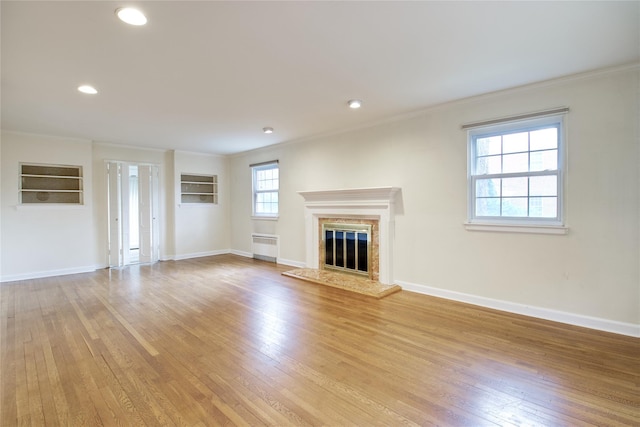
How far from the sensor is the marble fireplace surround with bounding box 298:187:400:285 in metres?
4.32

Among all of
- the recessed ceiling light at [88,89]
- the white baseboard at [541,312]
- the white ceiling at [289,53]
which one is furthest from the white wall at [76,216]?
the white baseboard at [541,312]

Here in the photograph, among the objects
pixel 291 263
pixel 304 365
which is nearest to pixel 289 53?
pixel 304 365

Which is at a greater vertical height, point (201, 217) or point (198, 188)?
point (198, 188)

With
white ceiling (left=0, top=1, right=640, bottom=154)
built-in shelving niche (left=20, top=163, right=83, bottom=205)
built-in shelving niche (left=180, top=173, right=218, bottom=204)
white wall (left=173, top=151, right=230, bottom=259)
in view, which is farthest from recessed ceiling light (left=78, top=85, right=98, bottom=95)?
built-in shelving niche (left=180, top=173, right=218, bottom=204)

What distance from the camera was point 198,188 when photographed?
7145 mm

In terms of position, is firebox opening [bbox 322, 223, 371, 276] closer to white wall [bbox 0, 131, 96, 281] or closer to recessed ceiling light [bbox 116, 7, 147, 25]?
recessed ceiling light [bbox 116, 7, 147, 25]

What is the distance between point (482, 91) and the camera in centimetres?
335

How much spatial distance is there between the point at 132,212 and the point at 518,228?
691 centimetres

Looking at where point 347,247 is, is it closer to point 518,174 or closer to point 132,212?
point 518,174

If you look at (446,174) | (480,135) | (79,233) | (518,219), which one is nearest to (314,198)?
(446,174)

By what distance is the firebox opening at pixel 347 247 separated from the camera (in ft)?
15.2

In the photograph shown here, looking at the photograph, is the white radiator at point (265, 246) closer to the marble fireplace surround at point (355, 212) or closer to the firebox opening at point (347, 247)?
the marble fireplace surround at point (355, 212)

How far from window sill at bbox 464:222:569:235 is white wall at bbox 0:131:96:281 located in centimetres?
647

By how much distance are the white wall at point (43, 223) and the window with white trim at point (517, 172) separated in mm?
6506
